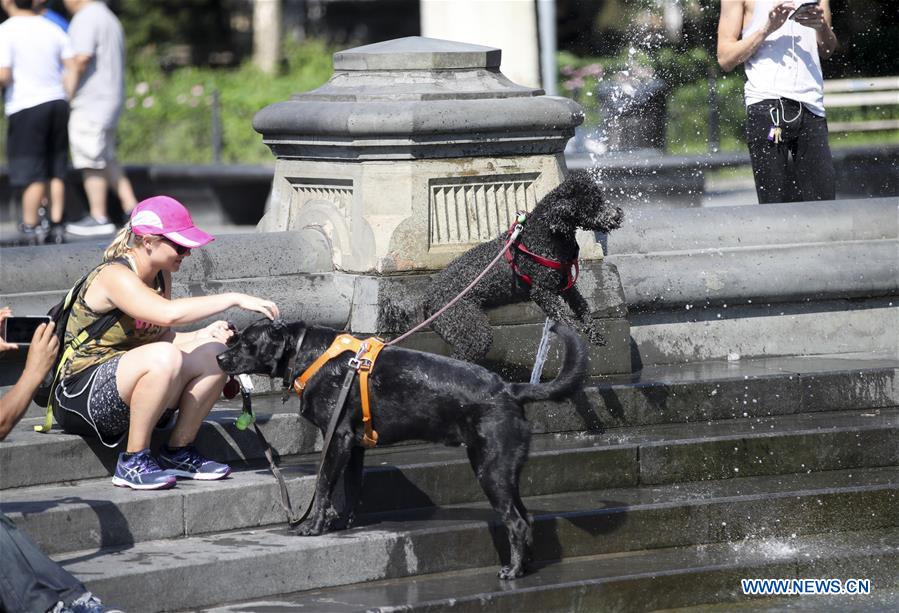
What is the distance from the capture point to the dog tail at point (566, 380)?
5.34m

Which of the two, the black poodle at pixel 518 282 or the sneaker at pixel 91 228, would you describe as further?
the sneaker at pixel 91 228

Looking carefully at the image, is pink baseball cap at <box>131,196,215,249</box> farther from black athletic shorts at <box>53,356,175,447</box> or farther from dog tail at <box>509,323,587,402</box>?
dog tail at <box>509,323,587,402</box>

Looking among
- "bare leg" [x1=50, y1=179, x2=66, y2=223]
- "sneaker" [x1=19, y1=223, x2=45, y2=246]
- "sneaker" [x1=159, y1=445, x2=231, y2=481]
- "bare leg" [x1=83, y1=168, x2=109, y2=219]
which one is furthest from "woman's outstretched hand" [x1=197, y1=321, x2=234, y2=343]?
"bare leg" [x1=83, y1=168, x2=109, y2=219]

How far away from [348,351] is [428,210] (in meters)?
1.44

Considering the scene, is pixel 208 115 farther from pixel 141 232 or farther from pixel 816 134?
pixel 141 232

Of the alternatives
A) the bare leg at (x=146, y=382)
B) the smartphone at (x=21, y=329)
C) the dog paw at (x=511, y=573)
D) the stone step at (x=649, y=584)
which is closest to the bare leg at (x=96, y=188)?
the bare leg at (x=146, y=382)

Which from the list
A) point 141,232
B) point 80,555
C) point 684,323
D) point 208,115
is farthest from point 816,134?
point 208,115

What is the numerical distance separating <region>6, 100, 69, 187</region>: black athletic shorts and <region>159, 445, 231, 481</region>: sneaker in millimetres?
5601

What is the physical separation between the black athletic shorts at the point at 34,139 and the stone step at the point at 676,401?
489 centimetres

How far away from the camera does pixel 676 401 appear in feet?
22.5

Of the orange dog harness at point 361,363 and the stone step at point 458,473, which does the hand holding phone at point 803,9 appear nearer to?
the stone step at point 458,473

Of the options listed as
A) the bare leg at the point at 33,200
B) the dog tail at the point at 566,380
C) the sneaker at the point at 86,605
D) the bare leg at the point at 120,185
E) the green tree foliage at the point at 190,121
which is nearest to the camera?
the sneaker at the point at 86,605

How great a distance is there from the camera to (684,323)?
7.58 meters

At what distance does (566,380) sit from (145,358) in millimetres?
1608
